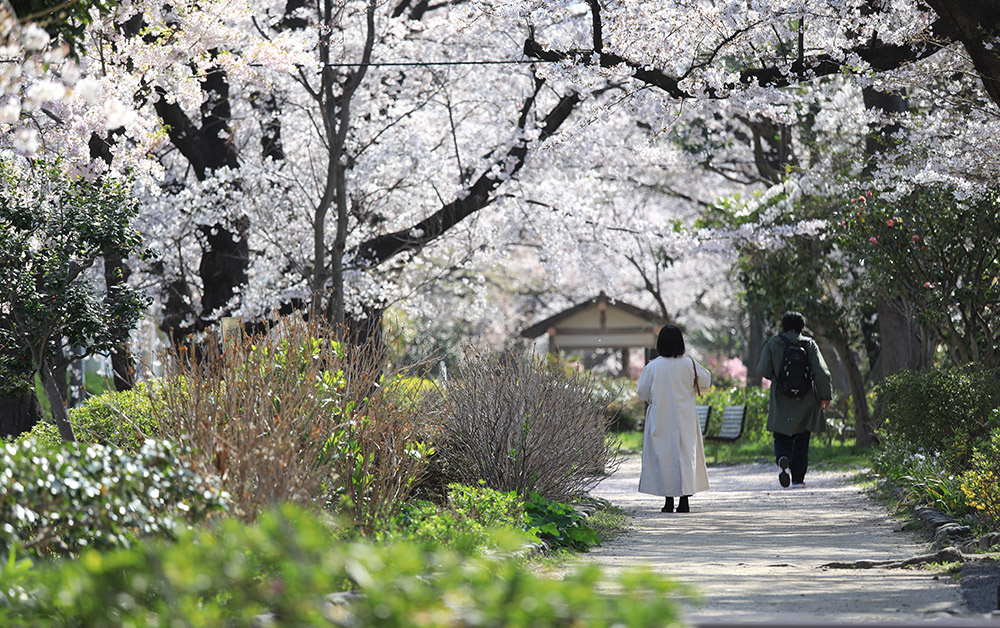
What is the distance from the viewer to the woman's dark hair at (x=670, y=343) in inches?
377

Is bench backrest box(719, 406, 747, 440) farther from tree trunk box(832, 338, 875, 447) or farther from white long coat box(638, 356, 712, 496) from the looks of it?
white long coat box(638, 356, 712, 496)

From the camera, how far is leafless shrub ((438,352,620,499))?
811 cm

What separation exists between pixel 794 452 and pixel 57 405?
6.91 metres

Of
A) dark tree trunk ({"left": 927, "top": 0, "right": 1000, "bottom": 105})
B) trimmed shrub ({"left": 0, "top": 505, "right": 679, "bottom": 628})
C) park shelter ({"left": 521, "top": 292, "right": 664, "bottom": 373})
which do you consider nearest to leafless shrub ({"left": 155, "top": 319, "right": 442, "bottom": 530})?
trimmed shrub ({"left": 0, "top": 505, "right": 679, "bottom": 628})

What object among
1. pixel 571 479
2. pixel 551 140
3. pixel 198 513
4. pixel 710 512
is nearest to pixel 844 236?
pixel 551 140

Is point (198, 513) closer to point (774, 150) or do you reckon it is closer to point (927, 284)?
point (927, 284)

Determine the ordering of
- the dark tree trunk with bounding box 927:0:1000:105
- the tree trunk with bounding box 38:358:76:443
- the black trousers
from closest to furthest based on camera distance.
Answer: the dark tree trunk with bounding box 927:0:1000:105
the tree trunk with bounding box 38:358:76:443
the black trousers

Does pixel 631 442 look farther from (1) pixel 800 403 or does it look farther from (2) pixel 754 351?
(1) pixel 800 403

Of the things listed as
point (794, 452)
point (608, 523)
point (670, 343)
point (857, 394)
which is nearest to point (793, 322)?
point (794, 452)

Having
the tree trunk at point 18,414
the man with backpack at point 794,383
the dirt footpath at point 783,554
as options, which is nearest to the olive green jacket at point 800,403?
the man with backpack at point 794,383

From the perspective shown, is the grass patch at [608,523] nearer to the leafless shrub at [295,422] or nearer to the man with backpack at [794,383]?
the leafless shrub at [295,422]

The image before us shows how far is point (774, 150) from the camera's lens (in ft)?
69.7

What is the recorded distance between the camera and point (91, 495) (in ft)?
14.1

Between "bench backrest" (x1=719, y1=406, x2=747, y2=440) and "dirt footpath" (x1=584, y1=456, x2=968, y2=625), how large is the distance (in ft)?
13.5
